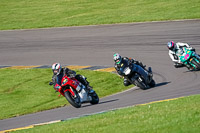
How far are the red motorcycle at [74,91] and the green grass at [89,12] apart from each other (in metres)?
19.9

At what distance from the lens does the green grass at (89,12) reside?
126 ft

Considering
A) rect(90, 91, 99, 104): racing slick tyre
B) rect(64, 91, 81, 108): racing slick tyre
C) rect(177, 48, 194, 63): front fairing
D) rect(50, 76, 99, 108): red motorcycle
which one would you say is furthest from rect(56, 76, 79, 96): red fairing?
rect(177, 48, 194, 63): front fairing

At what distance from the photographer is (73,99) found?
16922mm

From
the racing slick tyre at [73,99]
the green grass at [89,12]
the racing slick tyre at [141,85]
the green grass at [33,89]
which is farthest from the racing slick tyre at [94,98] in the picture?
the green grass at [89,12]

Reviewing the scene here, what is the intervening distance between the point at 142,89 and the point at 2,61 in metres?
13.9

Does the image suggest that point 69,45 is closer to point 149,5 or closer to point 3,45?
point 3,45

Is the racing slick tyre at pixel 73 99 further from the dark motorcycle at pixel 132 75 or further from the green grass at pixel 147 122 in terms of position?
the green grass at pixel 147 122

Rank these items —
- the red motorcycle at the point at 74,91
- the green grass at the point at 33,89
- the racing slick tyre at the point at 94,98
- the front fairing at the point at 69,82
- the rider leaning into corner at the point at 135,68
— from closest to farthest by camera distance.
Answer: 1. the front fairing at the point at 69,82
2. the red motorcycle at the point at 74,91
3. the racing slick tyre at the point at 94,98
4. the green grass at the point at 33,89
5. the rider leaning into corner at the point at 135,68

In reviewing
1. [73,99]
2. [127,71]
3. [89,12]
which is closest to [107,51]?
[127,71]

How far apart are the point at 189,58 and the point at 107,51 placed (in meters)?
9.00

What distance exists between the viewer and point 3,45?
36.0 meters

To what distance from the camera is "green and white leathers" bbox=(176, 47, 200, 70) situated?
70.8 feet

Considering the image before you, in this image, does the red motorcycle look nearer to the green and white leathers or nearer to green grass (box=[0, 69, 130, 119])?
green grass (box=[0, 69, 130, 119])

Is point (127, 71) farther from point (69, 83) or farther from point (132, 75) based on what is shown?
point (69, 83)
